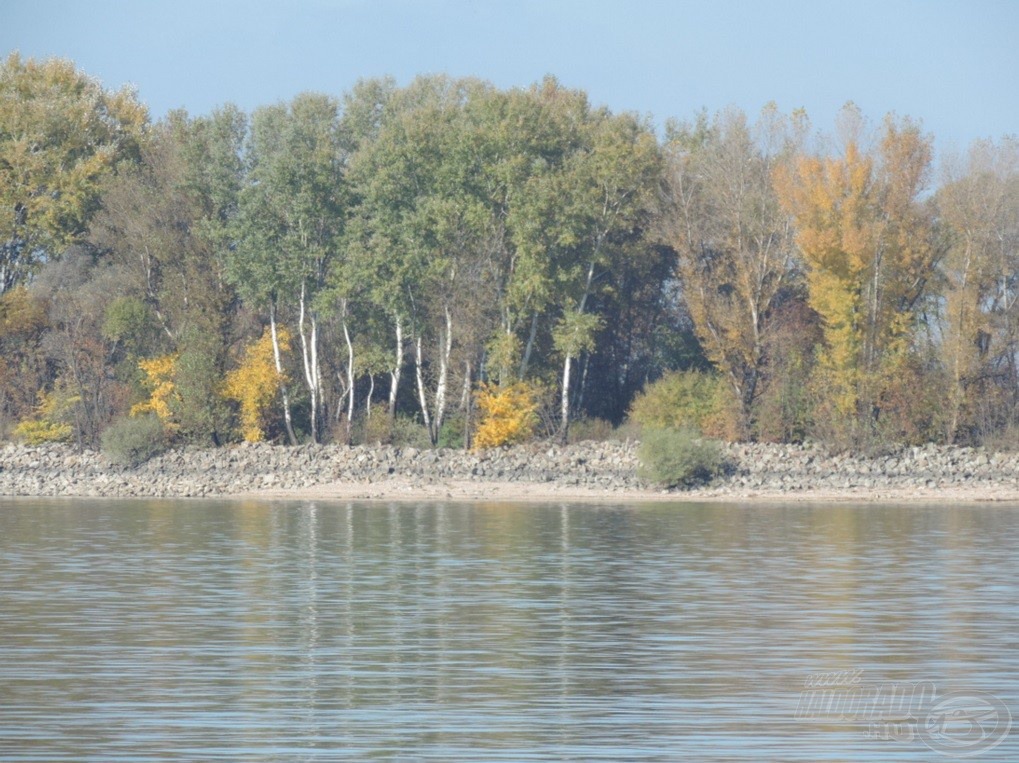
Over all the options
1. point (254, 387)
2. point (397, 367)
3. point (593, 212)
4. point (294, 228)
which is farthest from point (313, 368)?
point (593, 212)

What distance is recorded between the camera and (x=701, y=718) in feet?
47.5

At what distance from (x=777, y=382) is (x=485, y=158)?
495 inches

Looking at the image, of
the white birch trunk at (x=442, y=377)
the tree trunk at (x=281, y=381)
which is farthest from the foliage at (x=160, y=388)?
the white birch trunk at (x=442, y=377)

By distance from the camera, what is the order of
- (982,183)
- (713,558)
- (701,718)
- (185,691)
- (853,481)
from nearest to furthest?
(701,718) → (185,691) → (713,558) → (853,481) → (982,183)

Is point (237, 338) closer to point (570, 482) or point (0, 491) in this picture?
point (0, 491)

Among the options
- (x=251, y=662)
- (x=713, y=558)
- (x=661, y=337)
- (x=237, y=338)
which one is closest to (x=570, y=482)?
(x=661, y=337)

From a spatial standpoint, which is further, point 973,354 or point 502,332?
point 502,332

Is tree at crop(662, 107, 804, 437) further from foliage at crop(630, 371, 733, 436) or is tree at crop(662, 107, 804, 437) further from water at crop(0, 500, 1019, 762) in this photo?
water at crop(0, 500, 1019, 762)

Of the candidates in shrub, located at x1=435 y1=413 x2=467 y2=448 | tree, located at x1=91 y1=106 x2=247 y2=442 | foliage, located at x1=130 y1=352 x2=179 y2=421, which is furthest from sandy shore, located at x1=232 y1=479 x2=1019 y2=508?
foliage, located at x1=130 y1=352 x2=179 y2=421

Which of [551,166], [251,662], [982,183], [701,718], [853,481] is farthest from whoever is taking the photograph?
[551,166]

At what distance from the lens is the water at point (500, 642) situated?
45.0 feet

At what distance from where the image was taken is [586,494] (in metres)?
49.6

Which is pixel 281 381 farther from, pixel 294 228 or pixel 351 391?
pixel 294 228

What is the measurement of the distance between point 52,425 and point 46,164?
34.0 feet
